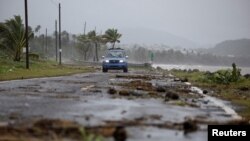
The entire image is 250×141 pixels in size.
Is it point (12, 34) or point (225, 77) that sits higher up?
point (12, 34)

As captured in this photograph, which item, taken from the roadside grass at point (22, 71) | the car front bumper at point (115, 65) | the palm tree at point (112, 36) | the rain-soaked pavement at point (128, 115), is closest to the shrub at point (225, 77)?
the roadside grass at point (22, 71)

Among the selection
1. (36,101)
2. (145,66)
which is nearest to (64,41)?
(145,66)

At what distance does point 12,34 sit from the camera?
49000mm

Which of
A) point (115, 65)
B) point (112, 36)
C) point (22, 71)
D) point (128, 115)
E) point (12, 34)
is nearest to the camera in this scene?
point (128, 115)

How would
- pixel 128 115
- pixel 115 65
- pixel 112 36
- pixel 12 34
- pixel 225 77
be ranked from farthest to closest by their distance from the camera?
pixel 112 36 → pixel 12 34 → pixel 115 65 → pixel 225 77 → pixel 128 115

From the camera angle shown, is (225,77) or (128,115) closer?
(128,115)

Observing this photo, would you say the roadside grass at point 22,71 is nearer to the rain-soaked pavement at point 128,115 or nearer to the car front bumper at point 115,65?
the car front bumper at point 115,65

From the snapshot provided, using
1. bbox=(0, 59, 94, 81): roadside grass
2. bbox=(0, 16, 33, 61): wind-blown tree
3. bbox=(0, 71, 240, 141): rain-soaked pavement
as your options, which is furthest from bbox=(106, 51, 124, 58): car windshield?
bbox=(0, 71, 240, 141): rain-soaked pavement

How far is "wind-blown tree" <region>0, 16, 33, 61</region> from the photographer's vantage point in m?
48.7

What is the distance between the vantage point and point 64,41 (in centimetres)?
16625

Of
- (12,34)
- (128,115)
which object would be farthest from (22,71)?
(128,115)

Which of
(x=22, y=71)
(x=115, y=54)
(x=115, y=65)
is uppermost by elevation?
(x=115, y=54)

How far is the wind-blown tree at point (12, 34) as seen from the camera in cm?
4866

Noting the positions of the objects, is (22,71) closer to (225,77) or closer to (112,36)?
(225,77)
